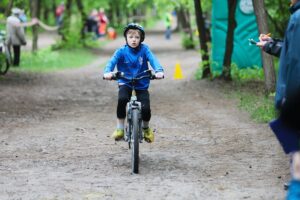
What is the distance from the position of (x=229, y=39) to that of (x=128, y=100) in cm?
1013

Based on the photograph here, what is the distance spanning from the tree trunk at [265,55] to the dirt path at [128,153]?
1.01 m

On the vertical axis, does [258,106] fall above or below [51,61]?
above

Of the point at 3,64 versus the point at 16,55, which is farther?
the point at 16,55

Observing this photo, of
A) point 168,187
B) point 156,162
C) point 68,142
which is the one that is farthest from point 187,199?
point 68,142

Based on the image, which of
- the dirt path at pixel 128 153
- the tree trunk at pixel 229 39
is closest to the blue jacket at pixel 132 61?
the dirt path at pixel 128 153

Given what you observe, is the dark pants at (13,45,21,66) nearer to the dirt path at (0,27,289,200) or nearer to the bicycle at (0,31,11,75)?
the bicycle at (0,31,11,75)

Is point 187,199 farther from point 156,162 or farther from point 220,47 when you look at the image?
point 220,47

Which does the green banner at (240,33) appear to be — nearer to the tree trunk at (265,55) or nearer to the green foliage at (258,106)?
the green foliage at (258,106)

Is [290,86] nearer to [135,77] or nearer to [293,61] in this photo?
[293,61]

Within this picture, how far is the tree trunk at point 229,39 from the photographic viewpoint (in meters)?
18.3

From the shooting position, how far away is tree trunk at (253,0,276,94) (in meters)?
14.7

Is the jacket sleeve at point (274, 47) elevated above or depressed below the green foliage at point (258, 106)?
above

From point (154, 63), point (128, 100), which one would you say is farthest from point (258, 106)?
point (128, 100)

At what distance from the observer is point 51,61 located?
2761cm
